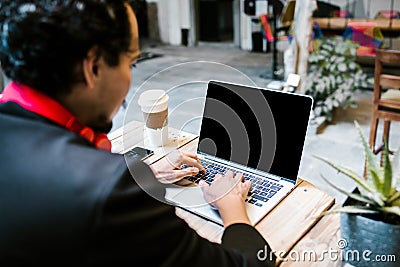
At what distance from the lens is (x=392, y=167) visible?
3.25ft

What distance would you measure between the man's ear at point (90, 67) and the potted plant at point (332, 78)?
10.0 ft

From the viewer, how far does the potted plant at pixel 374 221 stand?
3.04 ft

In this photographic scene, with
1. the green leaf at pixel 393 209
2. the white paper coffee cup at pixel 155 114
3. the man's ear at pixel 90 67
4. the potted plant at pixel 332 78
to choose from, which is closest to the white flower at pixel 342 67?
the potted plant at pixel 332 78

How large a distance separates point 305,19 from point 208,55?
126 inches

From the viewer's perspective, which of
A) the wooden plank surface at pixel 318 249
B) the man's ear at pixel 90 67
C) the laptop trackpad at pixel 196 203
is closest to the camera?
the man's ear at pixel 90 67

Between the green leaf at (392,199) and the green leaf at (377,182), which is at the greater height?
the green leaf at (377,182)

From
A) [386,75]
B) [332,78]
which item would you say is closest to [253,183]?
[386,75]

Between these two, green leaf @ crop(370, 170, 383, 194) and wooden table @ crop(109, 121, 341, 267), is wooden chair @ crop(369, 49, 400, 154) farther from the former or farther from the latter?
green leaf @ crop(370, 170, 383, 194)

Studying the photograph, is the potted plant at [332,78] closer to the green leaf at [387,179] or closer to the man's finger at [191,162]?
the man's finger at [191,162]

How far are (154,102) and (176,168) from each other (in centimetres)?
→ 28

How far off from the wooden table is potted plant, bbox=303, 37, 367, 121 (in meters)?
2.51

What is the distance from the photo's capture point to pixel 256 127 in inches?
54.0

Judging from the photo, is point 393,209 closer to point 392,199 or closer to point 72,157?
point 392,199

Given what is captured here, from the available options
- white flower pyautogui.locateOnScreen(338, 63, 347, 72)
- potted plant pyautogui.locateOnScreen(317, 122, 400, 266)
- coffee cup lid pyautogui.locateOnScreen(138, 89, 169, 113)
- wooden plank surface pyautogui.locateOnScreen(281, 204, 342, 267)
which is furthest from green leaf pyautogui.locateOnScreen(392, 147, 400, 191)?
white flower pyautogui.locateOnScreen(338, 63, 347, 72)
